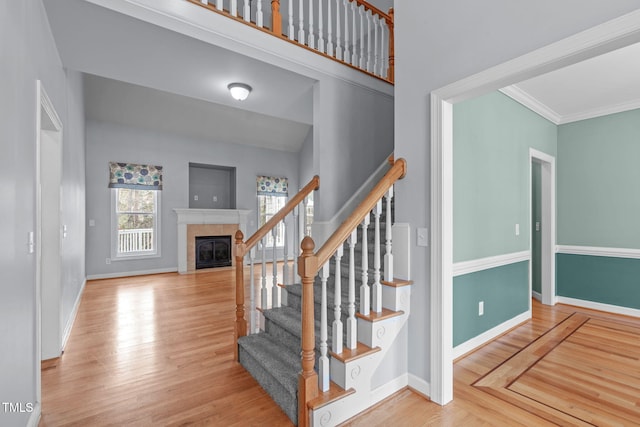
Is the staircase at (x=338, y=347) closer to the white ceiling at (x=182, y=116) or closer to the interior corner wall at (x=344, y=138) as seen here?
the interior corner wall at (x=344, y=138)

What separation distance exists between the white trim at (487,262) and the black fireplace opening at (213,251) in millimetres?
5815

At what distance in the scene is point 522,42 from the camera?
1653 millimetres

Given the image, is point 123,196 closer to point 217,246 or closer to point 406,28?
point 217,246

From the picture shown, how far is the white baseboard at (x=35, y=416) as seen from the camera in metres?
1.73

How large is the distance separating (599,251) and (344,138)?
363 centimetres

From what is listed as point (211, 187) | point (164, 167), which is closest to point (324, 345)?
point (164, 167)

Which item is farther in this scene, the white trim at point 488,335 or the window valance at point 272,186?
the window valance at point 272,186

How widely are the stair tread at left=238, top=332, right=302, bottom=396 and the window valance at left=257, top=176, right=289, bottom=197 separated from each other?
18.6ft

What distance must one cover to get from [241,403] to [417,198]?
1.83m

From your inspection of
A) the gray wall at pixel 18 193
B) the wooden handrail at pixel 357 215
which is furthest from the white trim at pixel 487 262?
the gray wall at pixel 18 193

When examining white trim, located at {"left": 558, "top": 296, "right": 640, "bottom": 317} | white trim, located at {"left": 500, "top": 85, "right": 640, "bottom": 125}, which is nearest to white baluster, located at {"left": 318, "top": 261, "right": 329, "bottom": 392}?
white trim, located at {"left": 500, "top": 85, "right": 640, "bottom": 125}

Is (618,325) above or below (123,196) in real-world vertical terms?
below

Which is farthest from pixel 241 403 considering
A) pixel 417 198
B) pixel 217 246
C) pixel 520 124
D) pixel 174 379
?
pixel 217 246

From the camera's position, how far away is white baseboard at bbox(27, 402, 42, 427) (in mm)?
1731
